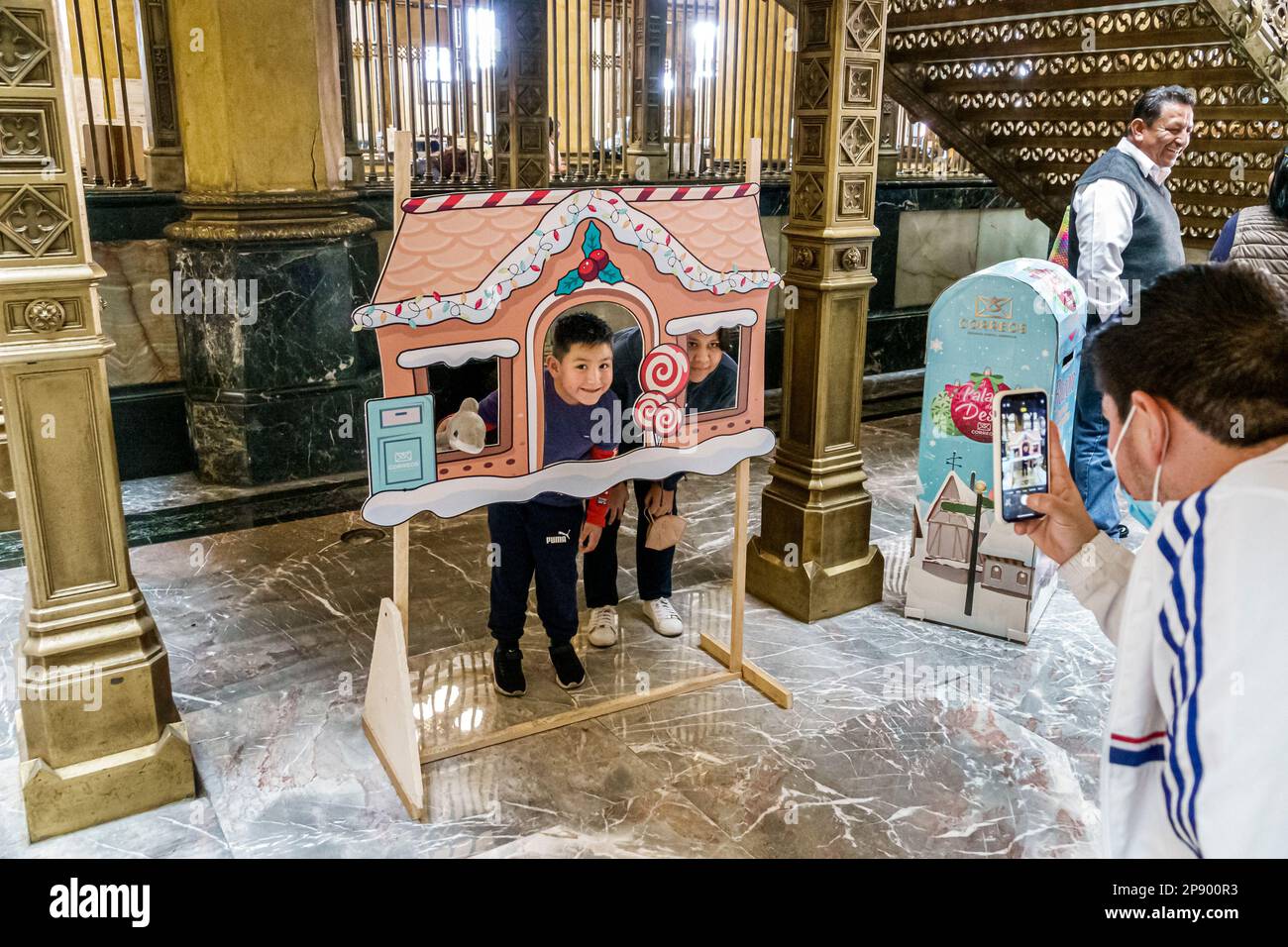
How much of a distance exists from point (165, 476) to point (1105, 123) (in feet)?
18.1

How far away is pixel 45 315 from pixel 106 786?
4.28ft

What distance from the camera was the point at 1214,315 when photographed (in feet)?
5.14

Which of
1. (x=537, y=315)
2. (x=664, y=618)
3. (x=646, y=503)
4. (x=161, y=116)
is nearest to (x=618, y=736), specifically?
(x=664, y=618)

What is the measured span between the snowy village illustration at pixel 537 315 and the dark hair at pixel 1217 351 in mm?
1811

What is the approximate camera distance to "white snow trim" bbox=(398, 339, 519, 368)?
2.85 meters

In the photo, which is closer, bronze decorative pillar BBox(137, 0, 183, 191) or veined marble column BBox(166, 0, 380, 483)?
veined marble column BBox(166, 0, 380, 483)

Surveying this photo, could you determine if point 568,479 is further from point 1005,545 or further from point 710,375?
point 1005,545

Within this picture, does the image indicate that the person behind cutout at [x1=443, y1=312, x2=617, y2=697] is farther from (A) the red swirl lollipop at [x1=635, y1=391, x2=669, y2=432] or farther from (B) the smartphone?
(B) the smartphone

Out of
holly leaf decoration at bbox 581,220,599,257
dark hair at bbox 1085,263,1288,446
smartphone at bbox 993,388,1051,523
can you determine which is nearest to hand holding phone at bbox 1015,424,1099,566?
smartphone at bbox 993,388,1051,523

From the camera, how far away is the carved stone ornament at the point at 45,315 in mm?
2688

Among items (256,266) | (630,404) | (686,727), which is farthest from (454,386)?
(686,727)

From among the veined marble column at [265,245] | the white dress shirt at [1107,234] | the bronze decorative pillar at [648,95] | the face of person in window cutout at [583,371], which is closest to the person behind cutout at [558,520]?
the face of person in window cutout at [583,371]

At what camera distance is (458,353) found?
294cm

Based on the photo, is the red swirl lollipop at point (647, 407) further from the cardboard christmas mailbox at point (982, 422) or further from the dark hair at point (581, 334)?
the cardboard christmas mailbox at point (982, 422)
